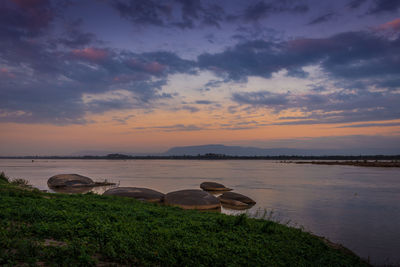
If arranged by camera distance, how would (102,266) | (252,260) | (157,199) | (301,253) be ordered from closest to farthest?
1. (102,266)
2. (252,260)
3. (301,253)
4. (157,199)

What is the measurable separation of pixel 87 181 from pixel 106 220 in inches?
976

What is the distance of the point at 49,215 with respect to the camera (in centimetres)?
896

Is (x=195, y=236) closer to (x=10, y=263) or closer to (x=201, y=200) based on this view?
(x=10, y=263)

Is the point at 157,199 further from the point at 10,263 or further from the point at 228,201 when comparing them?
the point at 10,263

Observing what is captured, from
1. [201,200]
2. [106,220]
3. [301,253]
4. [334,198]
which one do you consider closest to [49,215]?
[106,220]

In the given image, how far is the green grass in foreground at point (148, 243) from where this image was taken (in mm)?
6371

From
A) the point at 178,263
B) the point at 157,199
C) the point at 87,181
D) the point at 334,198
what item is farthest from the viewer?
the point at 87,181

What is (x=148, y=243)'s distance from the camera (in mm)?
7457

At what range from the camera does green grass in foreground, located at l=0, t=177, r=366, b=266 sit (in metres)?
6.37

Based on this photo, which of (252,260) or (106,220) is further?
(106,220)

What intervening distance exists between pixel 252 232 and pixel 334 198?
59.8 feet

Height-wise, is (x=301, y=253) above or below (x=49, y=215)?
below

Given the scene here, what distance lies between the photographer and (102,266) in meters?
6.12

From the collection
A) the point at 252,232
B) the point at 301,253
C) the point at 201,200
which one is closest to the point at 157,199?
the point at 201,200
